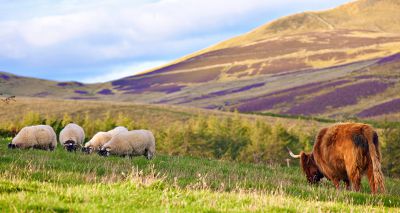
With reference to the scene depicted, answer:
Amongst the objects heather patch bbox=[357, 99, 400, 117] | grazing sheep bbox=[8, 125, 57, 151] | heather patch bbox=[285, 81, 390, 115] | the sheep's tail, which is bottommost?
heather patch bbox=[357, 99, 400, 117]

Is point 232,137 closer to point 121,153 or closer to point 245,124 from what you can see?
point 245,124

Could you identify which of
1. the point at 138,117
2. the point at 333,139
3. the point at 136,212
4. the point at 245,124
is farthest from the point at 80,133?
the point at 138,117

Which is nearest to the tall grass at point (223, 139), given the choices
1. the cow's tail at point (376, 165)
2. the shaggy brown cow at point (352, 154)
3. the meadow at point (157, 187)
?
the meadow at point (157, 187)

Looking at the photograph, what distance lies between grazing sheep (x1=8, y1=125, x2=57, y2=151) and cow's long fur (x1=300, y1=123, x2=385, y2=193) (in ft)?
41.0

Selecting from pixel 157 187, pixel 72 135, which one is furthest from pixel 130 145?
pixel 157 187

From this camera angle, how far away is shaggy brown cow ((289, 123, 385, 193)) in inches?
562

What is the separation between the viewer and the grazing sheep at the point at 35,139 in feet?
74.4

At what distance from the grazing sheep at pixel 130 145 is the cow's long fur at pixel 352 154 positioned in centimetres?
793

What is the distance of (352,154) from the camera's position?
1455cm

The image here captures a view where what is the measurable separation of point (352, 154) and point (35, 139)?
559 inches

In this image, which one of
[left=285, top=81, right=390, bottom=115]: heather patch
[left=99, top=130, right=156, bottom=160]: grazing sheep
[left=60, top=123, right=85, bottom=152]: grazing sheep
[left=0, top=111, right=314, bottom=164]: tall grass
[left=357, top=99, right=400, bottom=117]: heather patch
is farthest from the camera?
[left=285, top=81, right=390, bottom=115]: heather patch

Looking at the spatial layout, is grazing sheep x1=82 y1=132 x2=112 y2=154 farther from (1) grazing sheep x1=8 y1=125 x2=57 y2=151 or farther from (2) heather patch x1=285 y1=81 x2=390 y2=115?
(2) heather patch x1=285 y1=81 x2=390 y2=115

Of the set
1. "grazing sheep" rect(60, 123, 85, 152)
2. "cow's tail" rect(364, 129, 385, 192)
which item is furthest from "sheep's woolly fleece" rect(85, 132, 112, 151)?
"cow's tail" rect(364, 129, 385, 192)

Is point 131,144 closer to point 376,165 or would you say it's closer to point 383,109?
point 376,165
